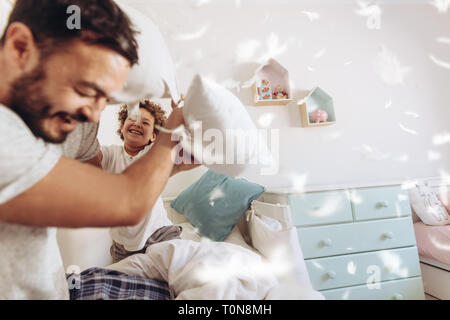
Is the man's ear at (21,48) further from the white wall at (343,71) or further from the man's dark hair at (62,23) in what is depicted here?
the white wall at (343,71)

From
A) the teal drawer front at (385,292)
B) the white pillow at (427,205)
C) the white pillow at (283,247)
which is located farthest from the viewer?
the white pillow at (427,205)

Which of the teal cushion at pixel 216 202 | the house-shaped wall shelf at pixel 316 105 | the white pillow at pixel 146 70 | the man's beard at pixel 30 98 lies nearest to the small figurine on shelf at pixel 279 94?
the house-shaped wall shelf at pixel 316 105

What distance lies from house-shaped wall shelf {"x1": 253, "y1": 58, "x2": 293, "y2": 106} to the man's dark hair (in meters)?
1.34

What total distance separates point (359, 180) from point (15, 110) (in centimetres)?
191

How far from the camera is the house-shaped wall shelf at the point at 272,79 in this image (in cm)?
166

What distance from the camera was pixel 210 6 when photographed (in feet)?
5.57

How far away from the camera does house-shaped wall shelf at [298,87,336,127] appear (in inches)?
67.2

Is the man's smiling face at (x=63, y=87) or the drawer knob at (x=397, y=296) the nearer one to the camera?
the man's smiling face at (x=63, y=87)

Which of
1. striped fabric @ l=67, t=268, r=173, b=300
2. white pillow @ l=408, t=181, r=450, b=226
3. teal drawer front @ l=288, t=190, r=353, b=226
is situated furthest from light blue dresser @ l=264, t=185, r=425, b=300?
striped fabric @ l=67, t=268, r=173, b=300

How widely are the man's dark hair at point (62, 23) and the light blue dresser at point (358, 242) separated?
3.49 feet

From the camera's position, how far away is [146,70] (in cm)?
44

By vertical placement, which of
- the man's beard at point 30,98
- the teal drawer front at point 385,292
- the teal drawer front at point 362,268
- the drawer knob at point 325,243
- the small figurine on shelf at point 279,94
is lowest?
the teal drawer front at point 385,292

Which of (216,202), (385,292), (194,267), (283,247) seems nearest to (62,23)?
(194,267)
